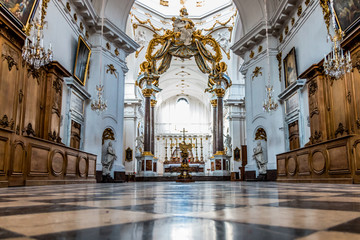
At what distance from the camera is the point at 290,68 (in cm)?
941

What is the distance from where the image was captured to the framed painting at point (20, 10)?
504 centimetres

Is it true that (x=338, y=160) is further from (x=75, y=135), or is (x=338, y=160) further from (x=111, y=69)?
(x=111, y=69)

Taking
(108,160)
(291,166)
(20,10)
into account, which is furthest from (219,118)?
(20,10)

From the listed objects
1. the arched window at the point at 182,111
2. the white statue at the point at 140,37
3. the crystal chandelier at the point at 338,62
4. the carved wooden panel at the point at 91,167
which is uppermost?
the white statue at the point at 140,37

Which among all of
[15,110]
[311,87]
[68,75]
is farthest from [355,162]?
[68,75]

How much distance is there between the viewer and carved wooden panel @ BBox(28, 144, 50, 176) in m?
5.34

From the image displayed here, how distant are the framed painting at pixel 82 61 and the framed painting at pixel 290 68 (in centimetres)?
648

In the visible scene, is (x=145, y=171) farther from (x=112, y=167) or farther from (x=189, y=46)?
(x=189, y=46)

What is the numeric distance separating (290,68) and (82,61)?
6.60m

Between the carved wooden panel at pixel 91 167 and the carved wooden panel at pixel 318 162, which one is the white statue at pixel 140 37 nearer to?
the carved wooden panel at pixel 91 167

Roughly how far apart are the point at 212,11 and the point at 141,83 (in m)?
7.22

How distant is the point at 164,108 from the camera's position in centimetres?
3456

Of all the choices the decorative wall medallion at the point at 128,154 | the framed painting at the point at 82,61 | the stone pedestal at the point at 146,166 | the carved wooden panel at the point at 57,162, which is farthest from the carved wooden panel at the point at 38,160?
the decorative wall medallion at the point at 128,154

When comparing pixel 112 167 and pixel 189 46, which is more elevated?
pixel 189 46
